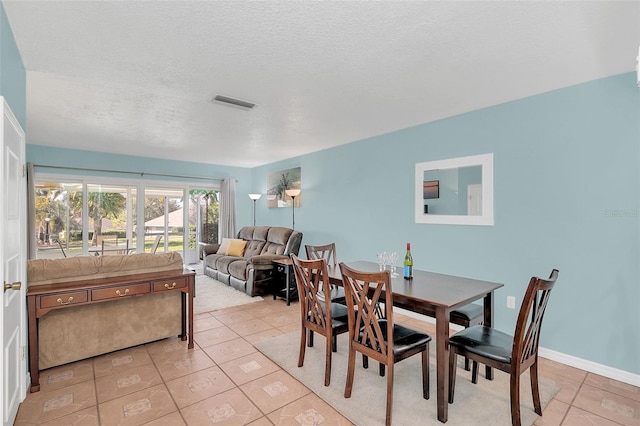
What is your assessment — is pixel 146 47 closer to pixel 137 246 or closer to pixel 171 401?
pixel 171 401

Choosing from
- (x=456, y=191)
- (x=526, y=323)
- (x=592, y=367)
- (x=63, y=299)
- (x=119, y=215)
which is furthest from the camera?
(x=119, y=215)

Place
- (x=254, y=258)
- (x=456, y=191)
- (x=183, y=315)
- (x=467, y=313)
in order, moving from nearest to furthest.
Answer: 1. (x=467, y=313)
2. (x=183, y=315)
3. (x=456, y=191)
4. (x=254, y=258)

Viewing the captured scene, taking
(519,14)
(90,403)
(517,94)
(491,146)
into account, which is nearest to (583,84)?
(517,94)

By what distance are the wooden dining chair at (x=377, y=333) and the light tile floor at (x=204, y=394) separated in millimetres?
368

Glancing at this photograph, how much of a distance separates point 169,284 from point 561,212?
11.9ft

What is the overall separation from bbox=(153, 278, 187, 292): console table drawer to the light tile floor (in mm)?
610

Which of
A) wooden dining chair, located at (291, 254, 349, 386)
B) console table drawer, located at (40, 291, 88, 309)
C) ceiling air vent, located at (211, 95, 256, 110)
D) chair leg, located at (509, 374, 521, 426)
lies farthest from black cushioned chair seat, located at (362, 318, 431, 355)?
ceiling air vent, located at (211, 95, 256, 110)

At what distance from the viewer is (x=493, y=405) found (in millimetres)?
2115

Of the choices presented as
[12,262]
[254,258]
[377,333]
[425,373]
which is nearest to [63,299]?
[12,262]

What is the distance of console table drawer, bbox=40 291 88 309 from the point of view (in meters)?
2.31

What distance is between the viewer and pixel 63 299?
2377 millimetres

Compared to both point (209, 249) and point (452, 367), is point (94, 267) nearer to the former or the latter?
point (452, 367)

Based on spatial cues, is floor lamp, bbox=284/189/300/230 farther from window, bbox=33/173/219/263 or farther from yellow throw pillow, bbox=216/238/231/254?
window, bbox=33/173/219/263

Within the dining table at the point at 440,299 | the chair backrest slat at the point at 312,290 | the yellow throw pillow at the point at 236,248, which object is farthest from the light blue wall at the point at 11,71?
the yellow throw pillow at the point at 236,248
